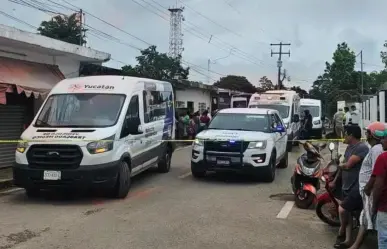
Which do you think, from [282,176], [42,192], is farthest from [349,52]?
[42,192]

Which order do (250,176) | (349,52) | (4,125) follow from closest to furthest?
1. (250,176)
2. (4,125)
3. (349,52)

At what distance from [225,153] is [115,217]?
13.5ft

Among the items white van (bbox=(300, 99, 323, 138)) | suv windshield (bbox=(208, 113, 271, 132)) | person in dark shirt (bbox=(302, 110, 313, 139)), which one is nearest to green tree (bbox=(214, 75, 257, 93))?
white van (bbox=(300, 99, 323, 138))

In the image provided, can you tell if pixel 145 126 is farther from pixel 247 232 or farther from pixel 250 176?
pixel 247 232

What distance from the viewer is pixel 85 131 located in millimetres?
9758

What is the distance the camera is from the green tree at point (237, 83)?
70394 millimetres

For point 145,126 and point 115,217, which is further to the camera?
point 145,126

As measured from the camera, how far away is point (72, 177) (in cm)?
930

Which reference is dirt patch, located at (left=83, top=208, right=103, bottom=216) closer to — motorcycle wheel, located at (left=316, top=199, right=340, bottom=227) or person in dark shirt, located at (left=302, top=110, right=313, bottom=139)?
motorcycle wheel, located at (left=316, top=199, right=340, bottom=227)

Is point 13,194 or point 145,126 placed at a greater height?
point 145,126

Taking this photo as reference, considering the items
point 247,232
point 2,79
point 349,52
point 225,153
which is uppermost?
point 349,52

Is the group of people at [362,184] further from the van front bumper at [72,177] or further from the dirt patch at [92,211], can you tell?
the van front bumper at [72,177]

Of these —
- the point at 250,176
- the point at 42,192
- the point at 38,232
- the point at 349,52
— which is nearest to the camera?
the point at 38,232

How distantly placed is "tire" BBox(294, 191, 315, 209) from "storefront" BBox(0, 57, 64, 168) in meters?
7.94
